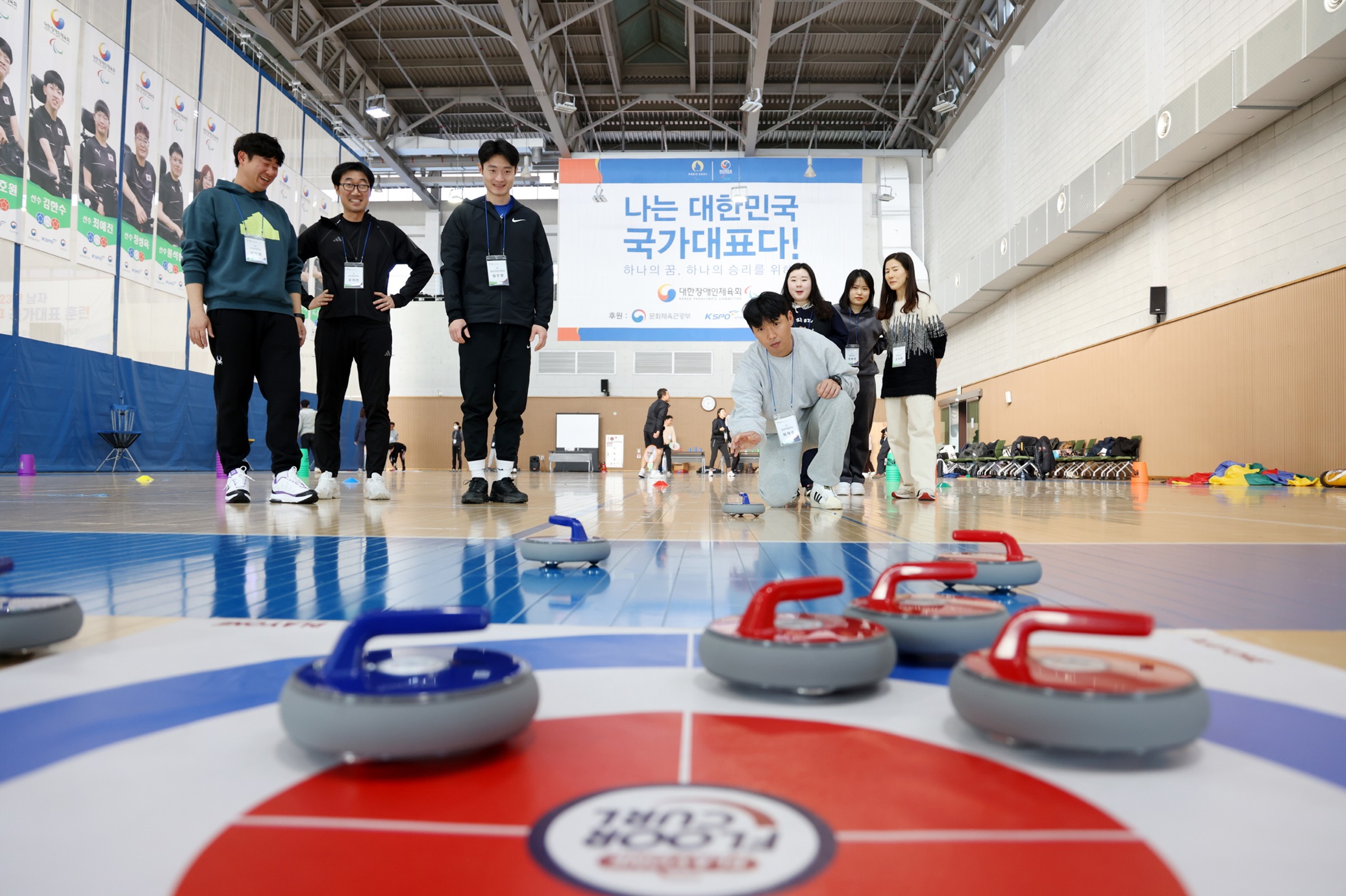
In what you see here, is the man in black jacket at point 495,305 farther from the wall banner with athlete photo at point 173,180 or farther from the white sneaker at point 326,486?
the wall banner with athlete photo at point 173,180

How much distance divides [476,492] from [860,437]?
113 inches

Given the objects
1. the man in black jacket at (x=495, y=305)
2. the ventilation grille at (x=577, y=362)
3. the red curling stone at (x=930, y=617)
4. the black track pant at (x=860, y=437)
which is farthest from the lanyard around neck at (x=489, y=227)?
the ventilation grille at (x=577, y=362)

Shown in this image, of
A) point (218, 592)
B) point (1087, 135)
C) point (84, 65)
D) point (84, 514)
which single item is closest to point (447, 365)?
point (84, 65)

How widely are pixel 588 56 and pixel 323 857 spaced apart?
20.1m

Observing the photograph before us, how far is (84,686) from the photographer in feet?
3.20

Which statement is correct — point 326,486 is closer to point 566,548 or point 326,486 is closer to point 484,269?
point 484,269

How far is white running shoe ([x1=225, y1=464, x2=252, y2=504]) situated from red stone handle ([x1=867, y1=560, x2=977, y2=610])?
13.9ft

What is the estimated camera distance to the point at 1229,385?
35.2 feet

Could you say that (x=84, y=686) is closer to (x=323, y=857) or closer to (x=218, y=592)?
(x=323, y=857)

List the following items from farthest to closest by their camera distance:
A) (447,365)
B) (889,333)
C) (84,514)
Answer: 1. (447,365)
2. (889,333)
3. (84,514)

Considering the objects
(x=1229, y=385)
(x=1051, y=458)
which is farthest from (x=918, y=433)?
(x=1051, y=458)

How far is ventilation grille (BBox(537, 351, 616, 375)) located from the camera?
2414 centimetres

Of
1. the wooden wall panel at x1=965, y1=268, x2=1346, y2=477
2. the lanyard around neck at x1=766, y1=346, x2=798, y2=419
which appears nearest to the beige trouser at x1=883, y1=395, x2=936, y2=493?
the lanyard around neck at x1=766, y1=346, x2=798, y2=419

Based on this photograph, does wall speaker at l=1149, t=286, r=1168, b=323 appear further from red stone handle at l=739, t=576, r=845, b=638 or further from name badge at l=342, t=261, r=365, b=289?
red stone handle at l=739, t=576, r=845, b=638
